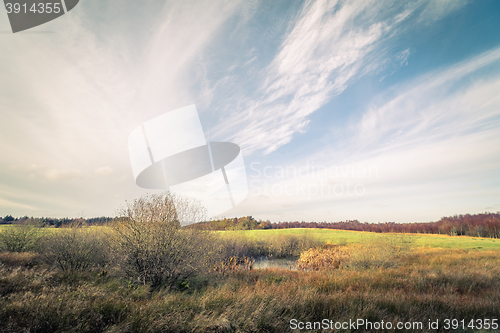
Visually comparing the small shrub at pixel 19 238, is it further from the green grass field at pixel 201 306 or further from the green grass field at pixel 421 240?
the green grass field at pixel 421 240

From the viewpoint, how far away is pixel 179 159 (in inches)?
382

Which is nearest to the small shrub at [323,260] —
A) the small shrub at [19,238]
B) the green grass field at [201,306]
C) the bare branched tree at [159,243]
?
the green grass field at [201,306]

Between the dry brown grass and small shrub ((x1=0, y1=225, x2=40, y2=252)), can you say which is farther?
small shrub ((x1=0, y1=225, x2=40, y2=252))

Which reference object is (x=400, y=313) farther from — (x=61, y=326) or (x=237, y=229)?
(x=237, y=229)

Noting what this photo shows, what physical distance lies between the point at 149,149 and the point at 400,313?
10561 millimetres

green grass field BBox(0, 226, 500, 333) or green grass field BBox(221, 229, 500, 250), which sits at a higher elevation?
green grass field BBox(0, 226, 500, 333)

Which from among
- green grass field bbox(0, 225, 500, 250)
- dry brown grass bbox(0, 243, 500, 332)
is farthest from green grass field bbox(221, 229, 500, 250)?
dry brown grass bbox(0, 243, 500, 332)

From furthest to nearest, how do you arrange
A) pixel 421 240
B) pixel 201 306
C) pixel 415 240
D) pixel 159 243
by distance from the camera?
pixel 421 240
pixel 415 240
pixel 159 243
pixel 201 306

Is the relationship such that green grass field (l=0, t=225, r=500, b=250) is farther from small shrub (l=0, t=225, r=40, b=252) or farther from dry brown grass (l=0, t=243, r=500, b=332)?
dry brown grass (l=0, t=243, r=500, b=332)

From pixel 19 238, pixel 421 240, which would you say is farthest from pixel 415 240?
pixel 19 238

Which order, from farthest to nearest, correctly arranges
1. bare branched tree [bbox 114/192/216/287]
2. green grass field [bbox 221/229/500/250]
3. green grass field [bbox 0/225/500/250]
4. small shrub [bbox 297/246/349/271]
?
green grass field [bbox 221/229/500/250] → green grass field [bbox 0/225/500/250] → small shrub [bbox 297/246/349/271] → bare branched tree [bbox 114/192/216/287]

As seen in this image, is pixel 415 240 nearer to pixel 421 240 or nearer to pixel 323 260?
pixel 421 240

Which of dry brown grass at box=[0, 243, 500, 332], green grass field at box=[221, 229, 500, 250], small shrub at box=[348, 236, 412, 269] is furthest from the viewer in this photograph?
green grass field at box=[221, 229, 500, 250]

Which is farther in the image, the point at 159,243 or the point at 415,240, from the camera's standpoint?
the point at 415,240
